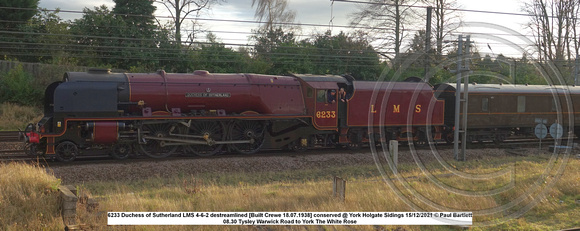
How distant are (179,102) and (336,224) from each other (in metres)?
10.0

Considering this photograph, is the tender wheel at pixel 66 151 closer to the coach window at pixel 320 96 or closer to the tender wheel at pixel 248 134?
the tender wheel at pixel 248 134

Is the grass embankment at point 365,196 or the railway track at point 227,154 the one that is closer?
the grass embankment at point 365,196

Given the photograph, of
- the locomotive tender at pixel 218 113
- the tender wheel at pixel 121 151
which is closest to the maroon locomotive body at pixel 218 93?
the locomotive tender at pixel 218 113

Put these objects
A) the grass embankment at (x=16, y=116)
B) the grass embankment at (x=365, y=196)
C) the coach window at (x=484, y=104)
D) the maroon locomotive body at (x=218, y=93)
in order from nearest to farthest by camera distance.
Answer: the grass embankment at (x=365, y=196) < the maroon locomotive body at (x=218, y=93) < the coach window at (x=484, y=104) < the grass embankment at (x=16, y=116)

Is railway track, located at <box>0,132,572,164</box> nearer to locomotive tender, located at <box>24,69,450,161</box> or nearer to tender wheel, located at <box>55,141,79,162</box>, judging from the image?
locomotive tender, located at <box>24,69,450,161</box>

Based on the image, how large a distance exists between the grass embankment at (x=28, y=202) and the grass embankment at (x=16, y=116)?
17.2 metres

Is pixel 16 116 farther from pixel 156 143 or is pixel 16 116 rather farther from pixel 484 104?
pixel 484 104

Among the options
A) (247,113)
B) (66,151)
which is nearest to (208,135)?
(247,113)

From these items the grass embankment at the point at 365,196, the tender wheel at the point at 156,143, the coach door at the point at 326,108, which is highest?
the coach door at the point at 326,108

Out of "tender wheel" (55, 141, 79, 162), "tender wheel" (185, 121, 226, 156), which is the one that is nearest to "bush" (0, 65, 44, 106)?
"tender wheel" (55, 141, 79, 162)

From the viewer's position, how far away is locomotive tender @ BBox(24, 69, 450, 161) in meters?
15.2

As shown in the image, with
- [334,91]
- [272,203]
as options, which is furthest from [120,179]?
[334,91]

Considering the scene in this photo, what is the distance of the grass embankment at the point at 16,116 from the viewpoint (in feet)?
81.7

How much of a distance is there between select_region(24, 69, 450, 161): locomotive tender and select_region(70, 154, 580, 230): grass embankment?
2823mm
